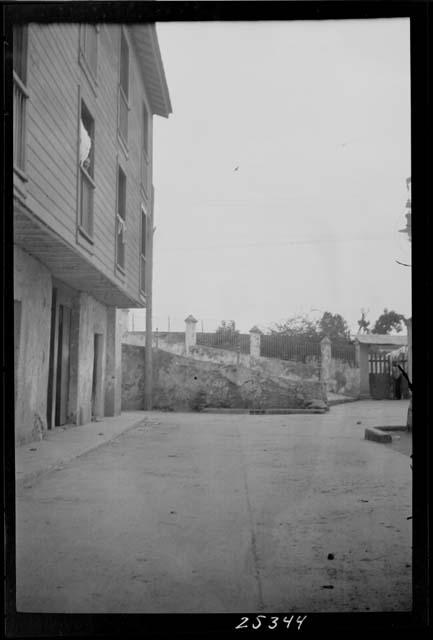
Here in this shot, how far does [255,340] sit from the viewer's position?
3.45m

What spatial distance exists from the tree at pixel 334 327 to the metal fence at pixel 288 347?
27 centimetres

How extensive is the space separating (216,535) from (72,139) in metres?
4.70

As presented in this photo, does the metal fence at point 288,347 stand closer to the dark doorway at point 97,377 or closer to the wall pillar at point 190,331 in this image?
the wall pillar at point 190,331

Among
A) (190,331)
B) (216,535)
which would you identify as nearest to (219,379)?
(190,331)

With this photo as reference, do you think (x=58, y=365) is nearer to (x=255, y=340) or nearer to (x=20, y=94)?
(x=20, y=94)

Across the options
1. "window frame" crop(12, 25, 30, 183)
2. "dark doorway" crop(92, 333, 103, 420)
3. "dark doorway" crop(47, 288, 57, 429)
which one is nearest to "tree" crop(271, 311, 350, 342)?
"window frame" crop(12, 25, 30, 183)

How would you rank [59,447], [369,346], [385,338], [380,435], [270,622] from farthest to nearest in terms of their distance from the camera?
[59,447], [380,435], [369,346], [385,338], [270,622]

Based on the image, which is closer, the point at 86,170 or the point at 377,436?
the point at 377,436

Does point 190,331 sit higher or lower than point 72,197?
lower

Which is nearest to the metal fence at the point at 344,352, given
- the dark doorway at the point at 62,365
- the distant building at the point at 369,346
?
the distant building at the point at 369,346

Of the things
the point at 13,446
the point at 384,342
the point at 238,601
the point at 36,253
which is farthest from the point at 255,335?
the point at 36,253

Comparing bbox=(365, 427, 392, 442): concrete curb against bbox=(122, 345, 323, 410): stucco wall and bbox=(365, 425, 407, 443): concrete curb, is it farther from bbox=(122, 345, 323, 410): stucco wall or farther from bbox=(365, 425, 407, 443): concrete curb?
bbox=(122, 345, 323, 410): stucco wall

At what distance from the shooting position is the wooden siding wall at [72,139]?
5.23 m

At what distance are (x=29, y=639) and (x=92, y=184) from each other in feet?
18.9
